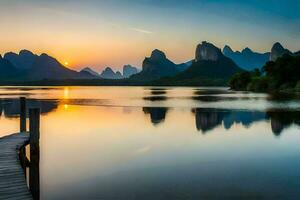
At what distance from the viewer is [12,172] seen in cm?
1282

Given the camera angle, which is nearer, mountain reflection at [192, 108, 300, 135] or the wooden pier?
the wooden pier

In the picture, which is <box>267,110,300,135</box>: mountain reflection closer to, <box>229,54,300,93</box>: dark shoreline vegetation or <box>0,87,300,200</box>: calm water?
<box>0,87,300,200</box>: calm water

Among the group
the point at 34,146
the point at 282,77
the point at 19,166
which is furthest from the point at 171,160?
the point at 282,77

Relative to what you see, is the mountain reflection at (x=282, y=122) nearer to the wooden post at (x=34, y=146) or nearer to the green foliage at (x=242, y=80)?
the wooden post at (x=34, y=146)

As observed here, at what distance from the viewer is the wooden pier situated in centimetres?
1077

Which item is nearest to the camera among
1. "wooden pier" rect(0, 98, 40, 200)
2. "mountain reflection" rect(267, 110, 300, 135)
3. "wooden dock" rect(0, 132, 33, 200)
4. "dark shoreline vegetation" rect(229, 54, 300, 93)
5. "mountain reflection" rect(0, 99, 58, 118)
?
"wooden dock" rect(0, 132, 33, 200)

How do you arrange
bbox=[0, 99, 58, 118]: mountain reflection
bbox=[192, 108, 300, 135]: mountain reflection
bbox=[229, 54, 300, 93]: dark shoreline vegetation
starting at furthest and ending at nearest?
bbox=[229, 54, 300, 93]: dark shoreline vegetation → bbox=[0, 99, 58, 118]: mountain reflection → bbox=[192, 108, 300, 135]: mountain reflection

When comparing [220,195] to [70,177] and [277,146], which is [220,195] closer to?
[70,177]

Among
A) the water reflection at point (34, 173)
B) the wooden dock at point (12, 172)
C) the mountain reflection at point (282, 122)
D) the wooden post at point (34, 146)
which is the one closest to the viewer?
the wooden dock at point (12, 172)

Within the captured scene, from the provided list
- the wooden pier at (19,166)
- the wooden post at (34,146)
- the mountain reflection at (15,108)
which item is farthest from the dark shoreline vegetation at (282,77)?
the wooden post at (34,146)

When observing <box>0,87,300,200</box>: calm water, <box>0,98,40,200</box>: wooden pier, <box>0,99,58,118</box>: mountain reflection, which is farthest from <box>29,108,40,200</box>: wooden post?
<box>0,99,58,118</box>: mountain reflection

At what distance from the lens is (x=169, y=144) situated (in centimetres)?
2533

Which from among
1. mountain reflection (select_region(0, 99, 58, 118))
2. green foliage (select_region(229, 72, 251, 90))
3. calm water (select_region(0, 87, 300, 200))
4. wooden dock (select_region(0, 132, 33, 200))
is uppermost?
green foliage (select_region(229, 72, 251, 90))

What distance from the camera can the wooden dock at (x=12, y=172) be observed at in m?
10.6
